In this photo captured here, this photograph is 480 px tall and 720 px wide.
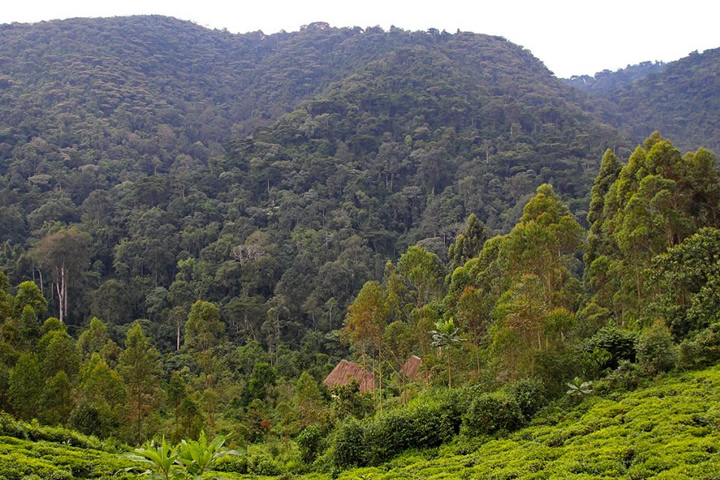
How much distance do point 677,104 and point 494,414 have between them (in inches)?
3281

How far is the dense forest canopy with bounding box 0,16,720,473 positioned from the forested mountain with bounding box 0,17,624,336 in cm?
32

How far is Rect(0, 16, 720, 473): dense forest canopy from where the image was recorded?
17609 millimetres

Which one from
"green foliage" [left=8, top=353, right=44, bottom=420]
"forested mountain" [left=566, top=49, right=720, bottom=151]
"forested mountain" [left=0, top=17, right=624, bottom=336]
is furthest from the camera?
"forested mountain" [left=566, top=49, right=720, bottom=151]

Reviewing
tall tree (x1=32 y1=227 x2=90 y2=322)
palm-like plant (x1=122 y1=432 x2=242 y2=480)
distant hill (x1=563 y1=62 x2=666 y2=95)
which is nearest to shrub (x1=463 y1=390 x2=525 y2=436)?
palm-like plant (x1=122 y1=432 x2=242 y2=480)

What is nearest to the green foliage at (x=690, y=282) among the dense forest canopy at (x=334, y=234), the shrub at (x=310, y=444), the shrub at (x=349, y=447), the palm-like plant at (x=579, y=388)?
the dense forest canopy at (x=334, y=234)

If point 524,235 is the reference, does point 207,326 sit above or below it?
below

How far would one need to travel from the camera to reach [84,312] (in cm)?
4184

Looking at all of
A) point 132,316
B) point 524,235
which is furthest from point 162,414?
point 524,235

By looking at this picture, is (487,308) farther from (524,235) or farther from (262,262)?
(262,262)

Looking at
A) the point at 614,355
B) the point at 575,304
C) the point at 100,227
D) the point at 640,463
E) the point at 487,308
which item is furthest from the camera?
the point at 100,227

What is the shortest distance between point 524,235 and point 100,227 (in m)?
40.5

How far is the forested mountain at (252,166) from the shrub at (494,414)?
2671 cm

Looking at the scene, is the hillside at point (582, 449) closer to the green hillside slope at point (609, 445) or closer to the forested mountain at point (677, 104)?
the green hillside slope at point (609, 445)

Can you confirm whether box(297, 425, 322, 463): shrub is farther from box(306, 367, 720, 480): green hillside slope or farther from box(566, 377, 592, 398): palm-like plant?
box(566, 377, 592, 398): palm-like plant
